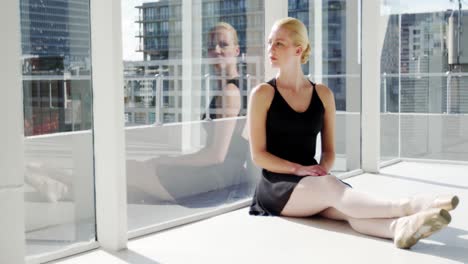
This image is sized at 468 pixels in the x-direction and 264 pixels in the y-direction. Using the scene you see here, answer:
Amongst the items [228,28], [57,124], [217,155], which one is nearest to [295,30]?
[228,28]

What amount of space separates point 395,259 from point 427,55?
10.5 ft

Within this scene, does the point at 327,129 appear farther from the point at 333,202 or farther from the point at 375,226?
the point at 375,226

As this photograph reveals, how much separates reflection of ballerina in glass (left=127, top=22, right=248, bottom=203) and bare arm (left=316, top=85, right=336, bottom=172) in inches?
20.5

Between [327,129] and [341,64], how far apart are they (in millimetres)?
1483

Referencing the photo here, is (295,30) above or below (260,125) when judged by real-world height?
above

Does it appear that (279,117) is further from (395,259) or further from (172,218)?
(395,259)

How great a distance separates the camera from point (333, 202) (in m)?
Answer: 2.54

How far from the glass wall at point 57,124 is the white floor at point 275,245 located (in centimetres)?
14

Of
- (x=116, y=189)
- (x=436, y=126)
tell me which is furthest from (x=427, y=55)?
(x=116, y=189)

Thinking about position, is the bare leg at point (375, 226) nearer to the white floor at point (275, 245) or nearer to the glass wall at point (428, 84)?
the white floor at point (275, 245)

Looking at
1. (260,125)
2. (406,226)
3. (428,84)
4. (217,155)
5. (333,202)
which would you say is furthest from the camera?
(428,84)

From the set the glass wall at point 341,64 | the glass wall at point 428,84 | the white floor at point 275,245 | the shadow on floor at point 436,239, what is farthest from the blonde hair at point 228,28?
the glass wall at point 428,84

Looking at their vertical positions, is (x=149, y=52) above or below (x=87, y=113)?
above

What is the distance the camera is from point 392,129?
4.83 m
